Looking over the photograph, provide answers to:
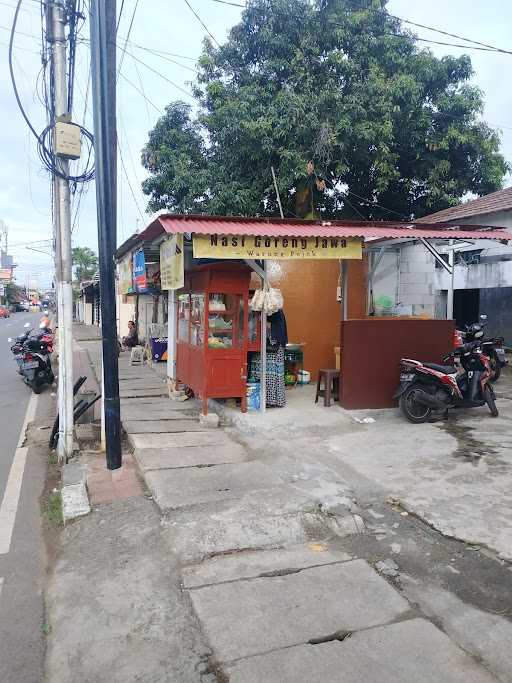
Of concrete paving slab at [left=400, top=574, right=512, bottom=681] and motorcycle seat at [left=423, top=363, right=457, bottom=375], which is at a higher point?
motorcycle seat at [left=423, top=363, right=457, bottom=375]

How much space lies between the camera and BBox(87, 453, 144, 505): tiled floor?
202 inches

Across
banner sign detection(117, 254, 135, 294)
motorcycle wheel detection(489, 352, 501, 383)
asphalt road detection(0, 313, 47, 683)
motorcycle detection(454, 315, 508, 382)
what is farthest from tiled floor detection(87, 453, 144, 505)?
motorcycle wheel detection(489, 352, 501, 383)

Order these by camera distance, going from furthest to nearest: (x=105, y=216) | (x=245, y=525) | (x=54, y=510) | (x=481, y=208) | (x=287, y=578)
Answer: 1. (x=481, y=208)
2. (x=105, y=216)
3. (x=54, y=510)
4. (x=245, y=525)
5. (x=287, y=578)

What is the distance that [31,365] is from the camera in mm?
11172

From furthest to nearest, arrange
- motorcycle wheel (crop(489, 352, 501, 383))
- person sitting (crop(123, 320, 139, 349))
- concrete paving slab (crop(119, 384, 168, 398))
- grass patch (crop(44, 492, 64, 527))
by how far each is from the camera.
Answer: person sitting (crop(123, 320, 139, 349))
motorcycle wheel (crop(489, 352, 501, 383))
concrete paving slab (crop(119, 384, 168, 398))
grass patch (crop(44, 492, 64, 527))

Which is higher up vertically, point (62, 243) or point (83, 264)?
point (83, 264)

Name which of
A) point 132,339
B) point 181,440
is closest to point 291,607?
point 181,440

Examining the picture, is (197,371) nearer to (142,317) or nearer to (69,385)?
(69,385)

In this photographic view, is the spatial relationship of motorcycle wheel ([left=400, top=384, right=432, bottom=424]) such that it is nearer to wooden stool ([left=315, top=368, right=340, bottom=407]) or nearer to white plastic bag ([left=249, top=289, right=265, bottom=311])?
wooden stool ([left=315, top=368, right=340, bottom=407])

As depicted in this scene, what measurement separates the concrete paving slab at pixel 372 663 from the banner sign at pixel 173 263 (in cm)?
486

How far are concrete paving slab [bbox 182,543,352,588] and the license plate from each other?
28.1ft

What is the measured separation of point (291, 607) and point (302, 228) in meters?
5.06

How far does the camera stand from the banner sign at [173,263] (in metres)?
6.86

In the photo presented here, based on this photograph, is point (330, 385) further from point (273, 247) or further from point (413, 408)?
point (273, 247)
